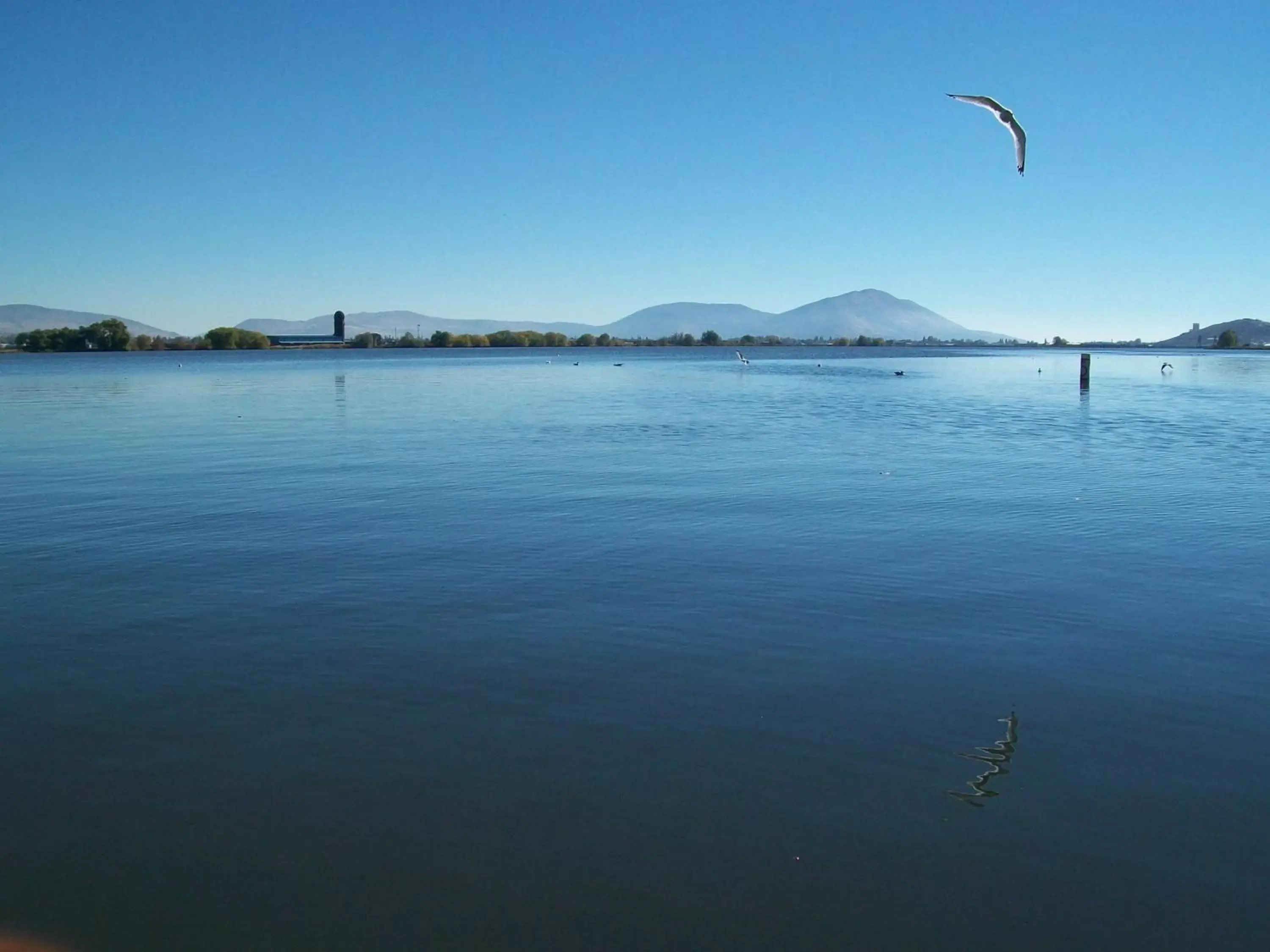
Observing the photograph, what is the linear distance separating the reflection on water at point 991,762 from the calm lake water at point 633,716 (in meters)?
0.03

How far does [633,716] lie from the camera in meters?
6.83

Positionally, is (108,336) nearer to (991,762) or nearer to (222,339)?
(222,339)

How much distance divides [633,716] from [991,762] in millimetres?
2325

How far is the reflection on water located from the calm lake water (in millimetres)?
27

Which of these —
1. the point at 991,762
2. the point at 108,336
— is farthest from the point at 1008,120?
the point at 108,336

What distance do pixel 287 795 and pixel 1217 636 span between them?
7543 millimetres

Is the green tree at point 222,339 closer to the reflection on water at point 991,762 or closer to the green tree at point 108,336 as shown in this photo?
the green tree at point 108,336

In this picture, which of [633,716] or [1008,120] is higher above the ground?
[1008,120]

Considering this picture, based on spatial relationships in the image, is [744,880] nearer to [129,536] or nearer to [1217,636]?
[1217,636]

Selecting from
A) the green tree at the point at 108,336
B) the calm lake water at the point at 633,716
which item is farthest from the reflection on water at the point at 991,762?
the green tree at the point at 108,336

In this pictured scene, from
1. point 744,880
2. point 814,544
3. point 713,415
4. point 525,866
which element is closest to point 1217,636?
point 814,544

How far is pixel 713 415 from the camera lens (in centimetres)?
3316

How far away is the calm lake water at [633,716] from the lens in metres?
4.84

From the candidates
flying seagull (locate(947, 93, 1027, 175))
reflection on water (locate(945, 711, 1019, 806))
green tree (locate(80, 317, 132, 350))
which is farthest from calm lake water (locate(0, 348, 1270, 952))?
green tree (locate(80, 317, 132, 350))
